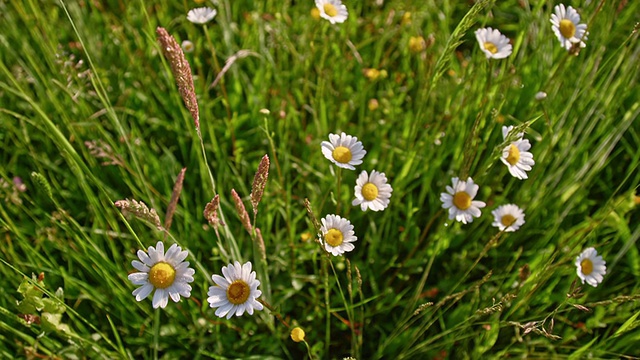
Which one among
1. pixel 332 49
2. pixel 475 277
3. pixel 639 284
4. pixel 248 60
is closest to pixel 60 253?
pixel 248 60

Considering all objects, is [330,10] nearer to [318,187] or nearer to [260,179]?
[318,187]

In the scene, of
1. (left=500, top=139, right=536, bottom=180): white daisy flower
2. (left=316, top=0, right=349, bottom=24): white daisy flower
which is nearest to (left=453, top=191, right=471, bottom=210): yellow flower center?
(left=500, top=139, right=536, bottom=180): white daisy flower

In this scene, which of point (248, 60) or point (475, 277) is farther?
point (248, 60)

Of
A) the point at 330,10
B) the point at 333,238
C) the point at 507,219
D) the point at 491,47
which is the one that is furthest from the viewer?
the point at 330,10

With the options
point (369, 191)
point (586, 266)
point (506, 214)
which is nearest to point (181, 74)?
point (369, 191)

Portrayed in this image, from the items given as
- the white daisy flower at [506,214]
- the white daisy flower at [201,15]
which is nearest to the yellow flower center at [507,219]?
the white daisy flower at [506,214]

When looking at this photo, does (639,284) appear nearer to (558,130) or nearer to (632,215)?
(632,215)
